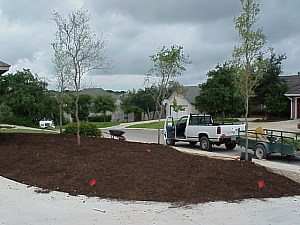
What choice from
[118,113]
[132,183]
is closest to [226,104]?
[118,113]

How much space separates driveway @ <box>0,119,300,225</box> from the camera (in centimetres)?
588

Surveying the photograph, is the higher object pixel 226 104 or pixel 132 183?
pixel 226 104

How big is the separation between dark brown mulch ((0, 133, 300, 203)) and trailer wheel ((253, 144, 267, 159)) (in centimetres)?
475

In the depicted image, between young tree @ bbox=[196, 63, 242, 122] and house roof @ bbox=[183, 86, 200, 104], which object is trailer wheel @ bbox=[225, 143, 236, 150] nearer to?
young tree @ bbox=[196, 63, 242, 122]

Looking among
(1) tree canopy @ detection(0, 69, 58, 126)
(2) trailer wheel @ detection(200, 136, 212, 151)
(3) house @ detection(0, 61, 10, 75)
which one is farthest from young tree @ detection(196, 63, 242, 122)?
(3) house @ detection(0, 61, 10, 75)

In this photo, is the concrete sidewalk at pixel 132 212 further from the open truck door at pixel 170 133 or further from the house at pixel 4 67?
the open truck door at pixel 170 133

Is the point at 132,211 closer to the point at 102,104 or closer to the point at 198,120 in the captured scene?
the point at 198,120

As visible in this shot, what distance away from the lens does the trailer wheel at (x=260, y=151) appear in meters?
14.2

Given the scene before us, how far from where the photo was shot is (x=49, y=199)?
23.1 feet

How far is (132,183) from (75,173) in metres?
1.50

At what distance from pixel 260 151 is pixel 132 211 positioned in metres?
9.22

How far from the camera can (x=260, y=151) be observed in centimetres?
1434

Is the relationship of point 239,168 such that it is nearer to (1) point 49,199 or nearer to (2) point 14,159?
(1) point 49,199

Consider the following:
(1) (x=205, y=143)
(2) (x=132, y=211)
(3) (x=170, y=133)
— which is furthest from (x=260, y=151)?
(2) (x=132, y=211)
